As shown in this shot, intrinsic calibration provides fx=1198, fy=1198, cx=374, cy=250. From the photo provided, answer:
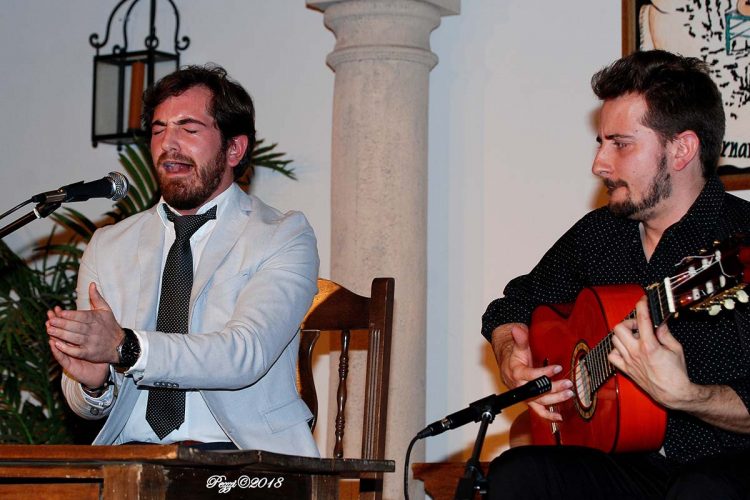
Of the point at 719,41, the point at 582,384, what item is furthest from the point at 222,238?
the point at 719,41

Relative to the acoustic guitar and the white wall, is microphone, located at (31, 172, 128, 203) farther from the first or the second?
the white wall

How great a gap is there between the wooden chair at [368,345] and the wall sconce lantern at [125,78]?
2.38 metres

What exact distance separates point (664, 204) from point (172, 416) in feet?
4.41

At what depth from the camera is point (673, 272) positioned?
2.89 metres

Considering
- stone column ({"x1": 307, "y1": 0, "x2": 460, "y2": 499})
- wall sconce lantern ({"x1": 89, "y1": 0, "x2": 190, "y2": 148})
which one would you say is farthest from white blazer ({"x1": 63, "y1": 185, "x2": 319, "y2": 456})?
wall sconce lantern ({"x1": 89, "y1": 0, "x2": 190, "y2": 148})

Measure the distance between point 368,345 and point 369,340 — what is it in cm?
9

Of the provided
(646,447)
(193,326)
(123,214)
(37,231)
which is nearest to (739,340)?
(646,447)

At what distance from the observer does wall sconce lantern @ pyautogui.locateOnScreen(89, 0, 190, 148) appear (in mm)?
5316

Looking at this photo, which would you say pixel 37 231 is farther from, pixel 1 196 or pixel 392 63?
pixel 392 63

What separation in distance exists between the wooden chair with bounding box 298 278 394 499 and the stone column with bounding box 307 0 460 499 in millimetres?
1253

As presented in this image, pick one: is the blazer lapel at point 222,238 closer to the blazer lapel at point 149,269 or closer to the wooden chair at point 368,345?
the blazer lapel at point 149,269

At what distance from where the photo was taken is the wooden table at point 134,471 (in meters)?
2.01

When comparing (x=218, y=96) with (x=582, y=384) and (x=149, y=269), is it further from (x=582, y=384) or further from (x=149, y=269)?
(x=582, y=384)

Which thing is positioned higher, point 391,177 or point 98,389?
point 391,177
